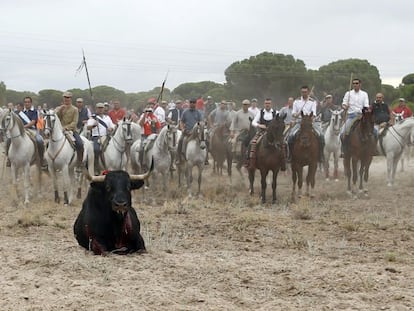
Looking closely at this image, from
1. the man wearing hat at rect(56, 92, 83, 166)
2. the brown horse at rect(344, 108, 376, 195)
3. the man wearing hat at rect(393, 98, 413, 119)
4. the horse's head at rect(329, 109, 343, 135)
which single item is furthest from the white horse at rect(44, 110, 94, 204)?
the man wearing hat at rect(393, 98, 413, 119)

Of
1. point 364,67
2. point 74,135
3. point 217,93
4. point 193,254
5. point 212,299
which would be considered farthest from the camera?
point 217,93

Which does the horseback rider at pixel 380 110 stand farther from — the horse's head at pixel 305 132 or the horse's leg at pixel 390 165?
the horse's head at pixel 305 132

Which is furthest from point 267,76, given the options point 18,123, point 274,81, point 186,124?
point 18,123

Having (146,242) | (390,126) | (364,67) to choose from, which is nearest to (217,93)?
(364,67)

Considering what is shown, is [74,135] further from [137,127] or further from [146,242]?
[146,242]

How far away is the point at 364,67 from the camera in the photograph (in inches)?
2090

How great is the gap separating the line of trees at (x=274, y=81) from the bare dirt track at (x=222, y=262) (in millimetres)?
36798

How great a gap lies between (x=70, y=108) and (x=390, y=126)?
31.4ft

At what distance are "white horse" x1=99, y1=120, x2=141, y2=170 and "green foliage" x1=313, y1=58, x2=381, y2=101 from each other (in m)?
32.6

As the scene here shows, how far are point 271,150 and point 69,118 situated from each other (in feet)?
17.5

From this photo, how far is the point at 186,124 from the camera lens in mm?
19031

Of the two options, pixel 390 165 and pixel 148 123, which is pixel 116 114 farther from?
pixel 390 165

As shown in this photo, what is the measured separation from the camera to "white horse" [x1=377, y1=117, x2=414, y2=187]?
64.3ft

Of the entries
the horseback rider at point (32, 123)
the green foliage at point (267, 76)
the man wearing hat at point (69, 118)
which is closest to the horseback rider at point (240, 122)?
the man wearing hat at point (69, 118)
